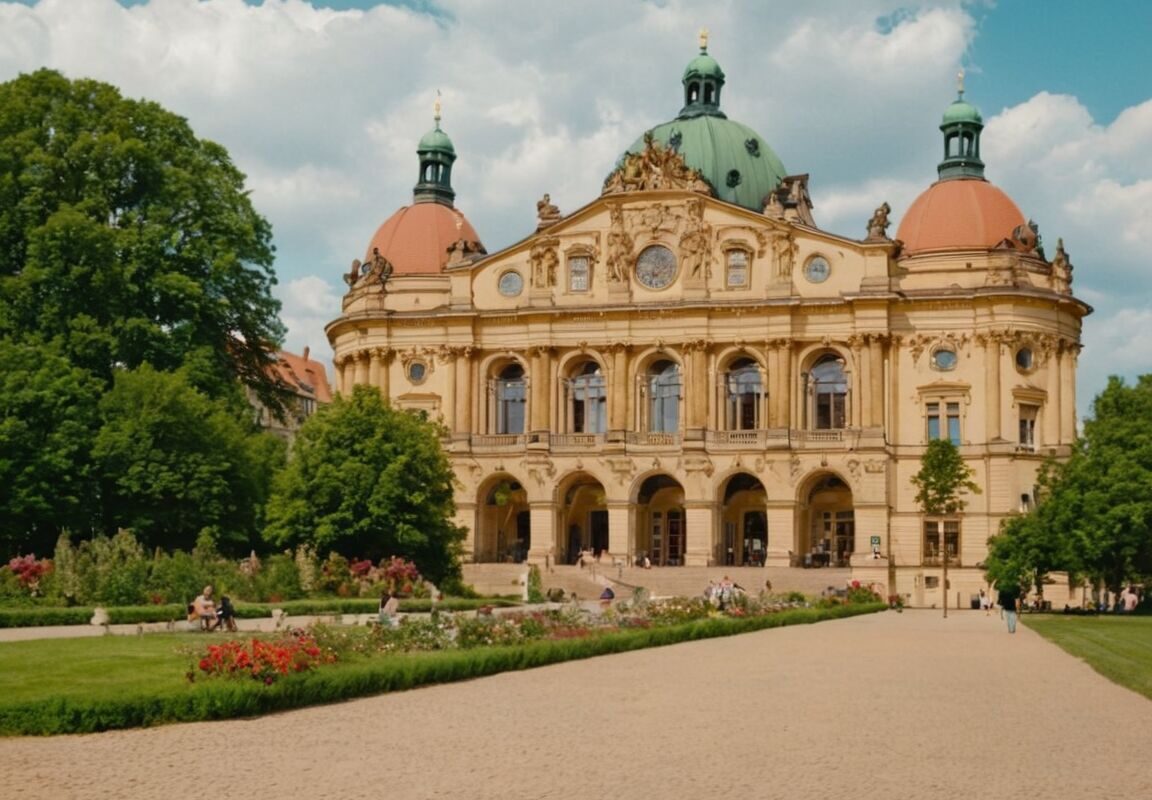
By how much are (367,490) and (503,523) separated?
2492 cm

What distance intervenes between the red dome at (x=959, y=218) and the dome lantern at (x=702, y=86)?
1798 cm

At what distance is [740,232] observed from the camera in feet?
262

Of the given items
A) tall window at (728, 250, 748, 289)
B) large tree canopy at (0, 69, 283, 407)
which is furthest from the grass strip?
tall window at (728, 250, 748, 289)

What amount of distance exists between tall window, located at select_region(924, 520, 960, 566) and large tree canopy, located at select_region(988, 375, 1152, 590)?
36.1 feet

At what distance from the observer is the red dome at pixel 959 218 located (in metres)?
80.1

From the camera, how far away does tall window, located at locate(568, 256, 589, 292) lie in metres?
82.4

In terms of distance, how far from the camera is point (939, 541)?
77.1 metres

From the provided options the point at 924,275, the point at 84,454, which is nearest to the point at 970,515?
the point at 924,275

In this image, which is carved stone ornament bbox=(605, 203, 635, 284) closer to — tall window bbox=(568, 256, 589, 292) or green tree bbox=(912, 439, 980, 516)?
tall window bbox=(568, 256, 589, 292)

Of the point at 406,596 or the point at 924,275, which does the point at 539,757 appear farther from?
the point at 924,275

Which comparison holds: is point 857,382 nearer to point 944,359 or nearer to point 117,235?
point 944,359

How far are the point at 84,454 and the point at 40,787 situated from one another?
4003 cm

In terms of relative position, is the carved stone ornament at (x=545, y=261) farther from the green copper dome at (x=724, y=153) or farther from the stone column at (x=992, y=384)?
the stone column at (x=992, y=384)

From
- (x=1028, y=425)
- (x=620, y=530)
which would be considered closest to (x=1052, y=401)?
(x=1028, y=425)
